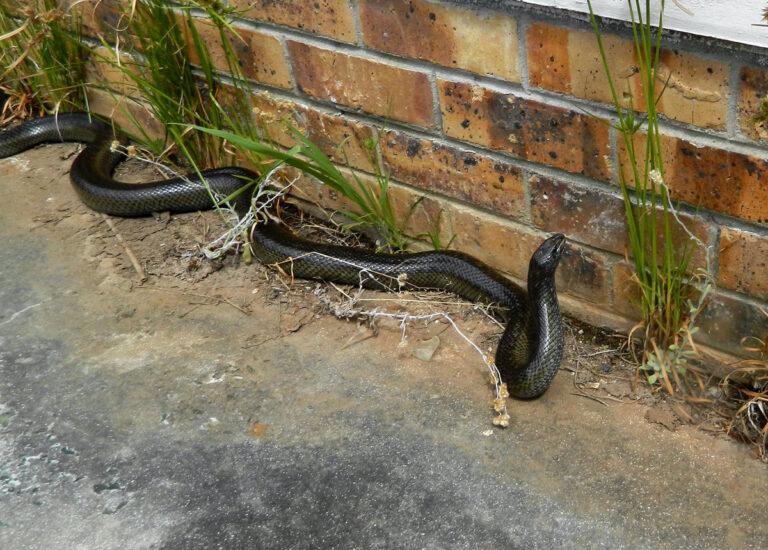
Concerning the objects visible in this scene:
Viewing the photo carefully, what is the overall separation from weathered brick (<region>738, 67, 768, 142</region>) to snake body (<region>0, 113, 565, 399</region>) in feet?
2.25

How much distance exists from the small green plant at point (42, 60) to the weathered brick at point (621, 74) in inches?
87.6

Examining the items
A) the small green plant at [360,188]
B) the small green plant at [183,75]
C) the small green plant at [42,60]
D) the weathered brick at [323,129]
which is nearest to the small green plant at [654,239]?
the small green plant at [360,188]

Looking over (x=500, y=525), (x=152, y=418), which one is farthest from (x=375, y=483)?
(x=152, y=418)

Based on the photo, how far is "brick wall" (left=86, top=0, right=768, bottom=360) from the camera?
219cm

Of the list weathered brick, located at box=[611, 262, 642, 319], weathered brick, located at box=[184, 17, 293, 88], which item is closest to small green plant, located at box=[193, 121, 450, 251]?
weathered brick, located at box=[184, 17, 293, 88]

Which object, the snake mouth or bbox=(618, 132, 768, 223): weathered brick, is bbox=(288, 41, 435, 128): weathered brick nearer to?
the snake mouth

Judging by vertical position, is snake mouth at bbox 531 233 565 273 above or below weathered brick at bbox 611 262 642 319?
above

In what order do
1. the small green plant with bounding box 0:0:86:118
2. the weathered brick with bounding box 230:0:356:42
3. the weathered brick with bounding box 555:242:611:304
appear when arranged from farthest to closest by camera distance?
the small green plant with bounding box 0:0:86:118
the weathered brick with bounding box 230:0:356:42
the weathered brick with bounding box 555:242:611:304

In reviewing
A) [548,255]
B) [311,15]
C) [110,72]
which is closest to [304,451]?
[548,255]

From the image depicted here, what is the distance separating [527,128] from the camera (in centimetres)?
253

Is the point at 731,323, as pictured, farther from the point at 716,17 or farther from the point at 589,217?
the point at 716,17

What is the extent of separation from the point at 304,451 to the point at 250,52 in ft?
5.38

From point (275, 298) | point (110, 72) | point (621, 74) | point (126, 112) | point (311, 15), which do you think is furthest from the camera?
point (110, 72)

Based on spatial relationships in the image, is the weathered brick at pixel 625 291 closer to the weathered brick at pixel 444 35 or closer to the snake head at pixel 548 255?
the snake head at pixel 548 255
